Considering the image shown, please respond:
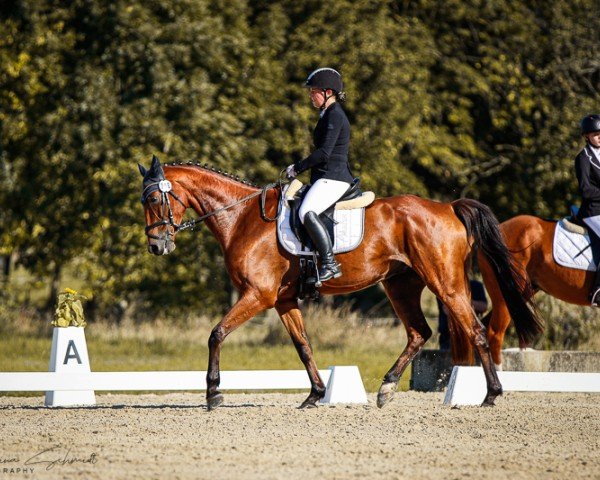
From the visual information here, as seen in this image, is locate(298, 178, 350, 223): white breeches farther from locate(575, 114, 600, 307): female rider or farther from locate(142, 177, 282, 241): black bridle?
locate(575, 114, 600, 307): female rider

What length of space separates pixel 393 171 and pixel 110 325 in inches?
250

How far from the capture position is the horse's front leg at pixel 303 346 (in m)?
8.77

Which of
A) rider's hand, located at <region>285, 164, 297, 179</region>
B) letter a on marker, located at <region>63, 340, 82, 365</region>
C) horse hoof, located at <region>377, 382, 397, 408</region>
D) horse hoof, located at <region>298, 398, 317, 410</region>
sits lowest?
horse hoof, located at <region>298, 398, 317, 410</region>

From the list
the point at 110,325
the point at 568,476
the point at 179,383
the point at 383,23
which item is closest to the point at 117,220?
the point at 110,325

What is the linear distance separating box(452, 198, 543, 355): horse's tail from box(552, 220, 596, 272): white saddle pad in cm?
94

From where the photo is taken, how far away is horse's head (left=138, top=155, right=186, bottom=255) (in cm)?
866

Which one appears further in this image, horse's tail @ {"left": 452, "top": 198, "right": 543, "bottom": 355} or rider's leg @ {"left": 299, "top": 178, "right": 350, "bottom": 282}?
horse's tail @ {"left": 452, "top": 198, "right": 543, "bottom": 355}

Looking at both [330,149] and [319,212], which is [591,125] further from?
[319,212]

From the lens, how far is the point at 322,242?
8391 millimetres

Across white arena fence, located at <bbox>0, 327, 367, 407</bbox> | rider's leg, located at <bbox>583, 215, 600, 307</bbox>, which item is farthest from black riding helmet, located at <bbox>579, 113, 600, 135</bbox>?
white arena fence, located at <bbox>0, 327, 367, 407</bbox>

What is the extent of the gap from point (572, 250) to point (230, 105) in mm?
10725

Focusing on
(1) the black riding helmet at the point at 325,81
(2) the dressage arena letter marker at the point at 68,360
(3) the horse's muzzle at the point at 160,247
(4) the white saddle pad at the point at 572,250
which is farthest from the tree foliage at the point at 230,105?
(1) the black riding helmet at the point at 325,81

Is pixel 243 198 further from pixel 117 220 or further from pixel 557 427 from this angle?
pixel 117 220

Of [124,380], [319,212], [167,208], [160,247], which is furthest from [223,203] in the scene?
[124,380]
